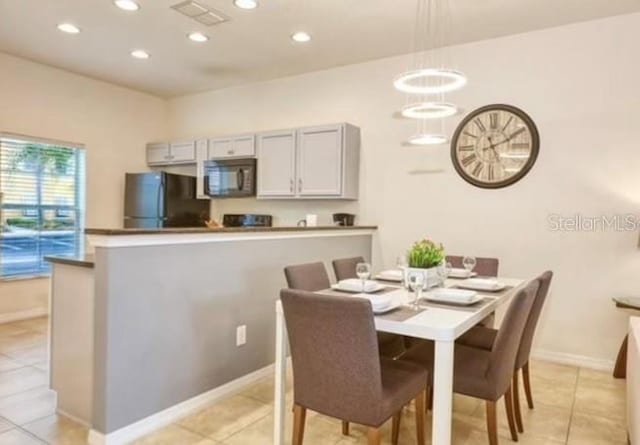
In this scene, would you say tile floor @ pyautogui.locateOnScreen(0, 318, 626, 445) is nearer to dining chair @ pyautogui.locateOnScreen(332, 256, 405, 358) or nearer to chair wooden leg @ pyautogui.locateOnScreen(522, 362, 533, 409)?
chair wooden leg @ pyautogui.locateOnScreen(522, 362, 533, 409)

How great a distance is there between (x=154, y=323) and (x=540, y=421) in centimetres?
237

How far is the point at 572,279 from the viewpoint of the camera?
370cm

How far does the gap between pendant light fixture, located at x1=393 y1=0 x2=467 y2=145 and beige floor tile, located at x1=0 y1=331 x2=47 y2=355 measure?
3771mm

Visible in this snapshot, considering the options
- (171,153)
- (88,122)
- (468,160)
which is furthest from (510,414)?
(88,122)

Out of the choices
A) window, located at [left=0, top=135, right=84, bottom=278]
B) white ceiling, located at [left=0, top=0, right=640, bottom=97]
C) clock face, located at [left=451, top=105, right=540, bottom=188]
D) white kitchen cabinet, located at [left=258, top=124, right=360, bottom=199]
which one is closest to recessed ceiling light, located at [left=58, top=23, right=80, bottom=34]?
white ceiling, located at [left=0, top=0, right=640, bottom=97]

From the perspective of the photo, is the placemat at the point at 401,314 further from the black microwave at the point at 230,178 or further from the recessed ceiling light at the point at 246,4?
the black microwave at the point at 230,178

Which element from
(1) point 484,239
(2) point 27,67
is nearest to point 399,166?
(1) point 484,239

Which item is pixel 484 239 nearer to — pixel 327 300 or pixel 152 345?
pixel 327 300

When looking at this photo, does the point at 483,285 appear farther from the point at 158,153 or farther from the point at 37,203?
the point at 37,203

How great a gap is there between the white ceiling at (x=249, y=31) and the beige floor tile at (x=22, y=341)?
2.86 metres

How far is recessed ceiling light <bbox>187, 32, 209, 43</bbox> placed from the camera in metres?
4.00

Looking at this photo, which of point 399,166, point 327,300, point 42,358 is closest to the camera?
point 327,300

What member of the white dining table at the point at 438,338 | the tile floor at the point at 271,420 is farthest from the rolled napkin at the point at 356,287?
the tile floor at the point at 271,420

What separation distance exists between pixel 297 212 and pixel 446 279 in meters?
2.47
